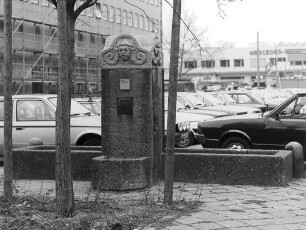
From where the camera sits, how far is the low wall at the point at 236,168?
8.58m

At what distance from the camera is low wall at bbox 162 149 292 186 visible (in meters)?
8.58

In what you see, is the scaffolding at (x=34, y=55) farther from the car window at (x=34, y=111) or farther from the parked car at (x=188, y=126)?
the car window at (x=34, y=111)

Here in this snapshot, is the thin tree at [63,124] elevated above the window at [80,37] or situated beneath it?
Answer: situated beneath

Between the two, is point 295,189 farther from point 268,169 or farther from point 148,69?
point 148,69

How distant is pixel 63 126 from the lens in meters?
6.05

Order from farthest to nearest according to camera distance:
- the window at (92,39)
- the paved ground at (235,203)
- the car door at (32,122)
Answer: the window at (92,39), the car door at (32,122), the paved ground at (235,203)

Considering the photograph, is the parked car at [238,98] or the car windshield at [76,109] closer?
the car windshield at [76,109]

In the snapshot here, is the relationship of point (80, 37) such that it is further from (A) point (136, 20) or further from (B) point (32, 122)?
(B) point (32, 122)

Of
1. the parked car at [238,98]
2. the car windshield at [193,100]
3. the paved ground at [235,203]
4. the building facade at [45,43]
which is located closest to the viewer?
the paved ground at [235,203]

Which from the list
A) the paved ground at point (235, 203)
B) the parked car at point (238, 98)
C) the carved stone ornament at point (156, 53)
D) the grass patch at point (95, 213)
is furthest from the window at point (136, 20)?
the grass patch at point (95, 213)

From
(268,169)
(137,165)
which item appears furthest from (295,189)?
(137,165)

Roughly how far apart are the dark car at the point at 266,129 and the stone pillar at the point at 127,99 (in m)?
3.43

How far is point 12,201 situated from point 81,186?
1907mm

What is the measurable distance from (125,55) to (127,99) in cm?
66
